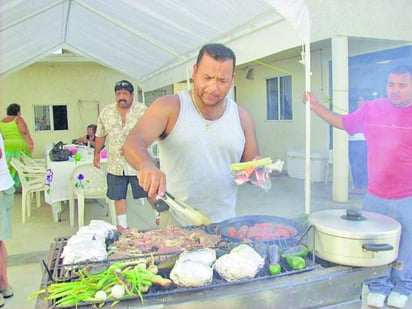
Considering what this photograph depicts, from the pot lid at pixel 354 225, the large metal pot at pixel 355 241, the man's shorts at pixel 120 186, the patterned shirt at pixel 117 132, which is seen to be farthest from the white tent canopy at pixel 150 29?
the large metal pot at pixel 355 241

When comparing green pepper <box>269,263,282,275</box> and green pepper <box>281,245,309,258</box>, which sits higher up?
green pepper <box>281,245,309,258</box>

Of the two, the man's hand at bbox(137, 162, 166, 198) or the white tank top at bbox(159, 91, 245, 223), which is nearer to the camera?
the man's hand at bbox(137, 162, 166, 198)

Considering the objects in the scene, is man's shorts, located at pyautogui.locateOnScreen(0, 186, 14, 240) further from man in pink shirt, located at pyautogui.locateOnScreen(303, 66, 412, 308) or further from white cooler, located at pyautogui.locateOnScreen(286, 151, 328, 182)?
white cooler, located at pyautogui.locateOnScreen(286, 151, 328, 182)

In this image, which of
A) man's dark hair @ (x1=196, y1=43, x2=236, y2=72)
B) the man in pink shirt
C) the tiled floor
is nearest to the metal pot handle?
man's dark hair @ (x1=196, y1=43, x2=236, y2=72)

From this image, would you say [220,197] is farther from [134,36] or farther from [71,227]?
[134,36]

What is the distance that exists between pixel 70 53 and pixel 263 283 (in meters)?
11.4

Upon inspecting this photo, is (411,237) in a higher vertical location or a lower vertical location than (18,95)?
lower

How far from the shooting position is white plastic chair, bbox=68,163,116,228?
5.42 meters

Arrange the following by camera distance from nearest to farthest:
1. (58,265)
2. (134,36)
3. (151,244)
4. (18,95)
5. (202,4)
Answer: (58,265) < (151,244) < (202,4) < (134,36) < (18,95)

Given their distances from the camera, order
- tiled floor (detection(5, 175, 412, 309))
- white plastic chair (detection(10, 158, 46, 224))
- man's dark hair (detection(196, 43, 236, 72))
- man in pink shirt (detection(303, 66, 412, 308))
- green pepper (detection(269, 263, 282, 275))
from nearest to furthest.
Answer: green pepper (detection(269, 263, 282, 275))
man's dark hair (detection(196, 43, 236, 72))
man in pink shirt (detection(303, 66, 412, 308))
tiled floor (detection(5, 175, 412, 309))
white plastic chair (detection(10, 158, 46, 224))

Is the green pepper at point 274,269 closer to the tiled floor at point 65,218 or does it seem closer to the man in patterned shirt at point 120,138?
the tiled floor at point 65,218

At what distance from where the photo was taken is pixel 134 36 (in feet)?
24.1

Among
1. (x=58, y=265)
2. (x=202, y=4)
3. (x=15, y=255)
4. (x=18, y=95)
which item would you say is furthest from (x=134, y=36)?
(x=58, y=265)

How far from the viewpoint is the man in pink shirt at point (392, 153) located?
9.80 feet
